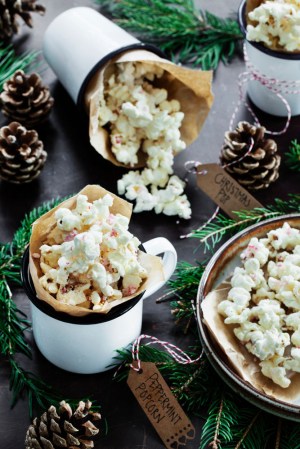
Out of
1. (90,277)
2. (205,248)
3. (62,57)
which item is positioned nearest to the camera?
(90,277)

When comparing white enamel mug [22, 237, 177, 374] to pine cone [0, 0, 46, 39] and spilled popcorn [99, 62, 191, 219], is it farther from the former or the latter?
pine cone [0, 0, 46, 39]

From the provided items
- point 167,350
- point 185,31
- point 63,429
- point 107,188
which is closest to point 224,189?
point 107,188

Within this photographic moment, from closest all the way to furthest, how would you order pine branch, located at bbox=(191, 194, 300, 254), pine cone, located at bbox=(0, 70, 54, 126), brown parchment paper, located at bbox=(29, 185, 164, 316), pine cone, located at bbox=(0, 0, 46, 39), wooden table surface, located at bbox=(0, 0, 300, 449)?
1. brown parchment paper, located at bbox=(29, 185, 164, 316)
2. wooden table surface, located at bbox=(0, 0, 300, 449)
3. pine branch, located at bbox=(191, 194, 300, 254)
4. pine cone, located at bbox=(0, 70, 54, 126)
5. pine cone, located at bbox=(0, 0, 46, 39)

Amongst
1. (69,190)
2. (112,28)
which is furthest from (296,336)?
(112,28)

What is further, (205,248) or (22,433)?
(205,248)

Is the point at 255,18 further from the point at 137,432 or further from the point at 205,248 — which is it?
the point at 137,432

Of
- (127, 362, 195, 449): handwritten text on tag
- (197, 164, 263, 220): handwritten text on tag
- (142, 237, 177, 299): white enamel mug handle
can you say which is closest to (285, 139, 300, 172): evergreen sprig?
(197, 164, 263, 220): handwritten text on tag

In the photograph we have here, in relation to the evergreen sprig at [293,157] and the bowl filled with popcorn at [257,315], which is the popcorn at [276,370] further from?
the evergreen sprig at [293,157]
